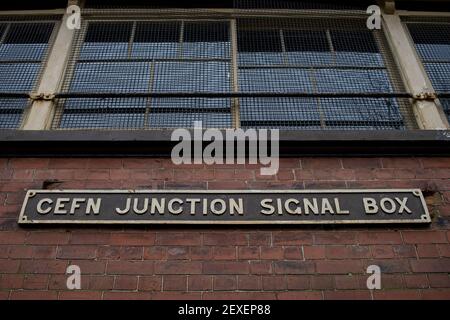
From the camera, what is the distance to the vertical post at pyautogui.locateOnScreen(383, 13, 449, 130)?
4.77m

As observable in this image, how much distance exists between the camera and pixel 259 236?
12.6ft

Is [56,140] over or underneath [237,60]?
underneath

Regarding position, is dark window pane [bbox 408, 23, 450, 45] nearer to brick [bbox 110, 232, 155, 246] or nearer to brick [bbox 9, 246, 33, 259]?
brick [bbox 110, 232, 155, 246]

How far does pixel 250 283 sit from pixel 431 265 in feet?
4.42

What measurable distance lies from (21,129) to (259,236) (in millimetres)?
2422

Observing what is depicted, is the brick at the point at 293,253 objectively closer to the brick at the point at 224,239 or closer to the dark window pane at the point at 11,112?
the brick at the point at 224,239

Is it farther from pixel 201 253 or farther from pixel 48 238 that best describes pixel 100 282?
pixel 201 253

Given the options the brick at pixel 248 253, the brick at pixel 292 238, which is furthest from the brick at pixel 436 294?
the brick at pixel 248 253

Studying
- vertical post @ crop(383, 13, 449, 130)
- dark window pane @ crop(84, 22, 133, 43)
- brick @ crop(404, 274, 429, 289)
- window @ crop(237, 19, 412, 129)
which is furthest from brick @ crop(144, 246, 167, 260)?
dark window pane @ crop(84, 22, 133, 43)

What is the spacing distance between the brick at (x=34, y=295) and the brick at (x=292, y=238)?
5.42ft

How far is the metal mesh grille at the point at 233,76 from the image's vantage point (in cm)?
491

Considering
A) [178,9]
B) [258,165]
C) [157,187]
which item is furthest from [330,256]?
[178,9]

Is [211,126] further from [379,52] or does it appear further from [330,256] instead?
[379,52]

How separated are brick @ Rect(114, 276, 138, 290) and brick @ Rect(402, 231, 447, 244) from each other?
2.06m
